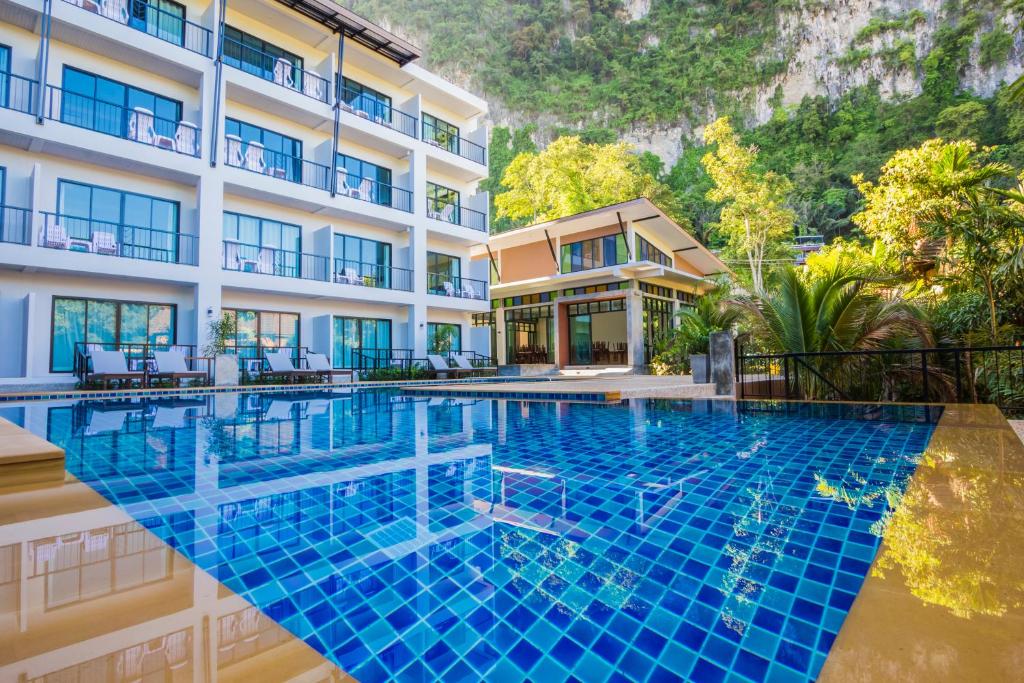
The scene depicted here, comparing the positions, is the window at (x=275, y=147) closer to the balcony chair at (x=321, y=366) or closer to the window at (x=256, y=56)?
the window at (x=256, y=56)

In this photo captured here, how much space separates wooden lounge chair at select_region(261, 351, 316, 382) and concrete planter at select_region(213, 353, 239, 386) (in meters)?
0.87

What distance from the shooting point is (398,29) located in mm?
46844

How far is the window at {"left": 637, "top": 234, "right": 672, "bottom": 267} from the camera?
1955cm

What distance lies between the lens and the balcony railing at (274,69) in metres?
14.2

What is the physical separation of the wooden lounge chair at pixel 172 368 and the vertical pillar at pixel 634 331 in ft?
44.9

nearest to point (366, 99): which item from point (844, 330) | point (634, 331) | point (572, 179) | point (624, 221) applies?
point (624, 221)

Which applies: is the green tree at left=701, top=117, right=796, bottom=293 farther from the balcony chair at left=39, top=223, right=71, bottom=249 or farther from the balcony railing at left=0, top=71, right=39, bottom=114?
the balcony railing at left=0, top=71, right=39, bottom=114

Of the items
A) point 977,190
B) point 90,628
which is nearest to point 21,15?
point 90,628

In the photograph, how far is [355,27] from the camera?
1528 centimetres

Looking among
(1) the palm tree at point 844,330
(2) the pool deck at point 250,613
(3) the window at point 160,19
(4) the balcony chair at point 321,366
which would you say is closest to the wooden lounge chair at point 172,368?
(4) the balcony chair at point 321,366

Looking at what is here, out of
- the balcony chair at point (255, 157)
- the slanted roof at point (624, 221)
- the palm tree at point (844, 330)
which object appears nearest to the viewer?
the palm tree at point (844, 330)

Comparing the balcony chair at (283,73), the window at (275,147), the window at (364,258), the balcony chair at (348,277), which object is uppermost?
the balcony chair at (283,73)

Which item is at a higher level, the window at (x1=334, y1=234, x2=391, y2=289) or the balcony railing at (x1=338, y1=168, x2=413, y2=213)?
the balcony railing at (x1=338, y1=168, x2=413, y2=213)

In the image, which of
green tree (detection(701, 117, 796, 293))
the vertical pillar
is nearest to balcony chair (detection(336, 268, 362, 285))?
the vertical pillar
